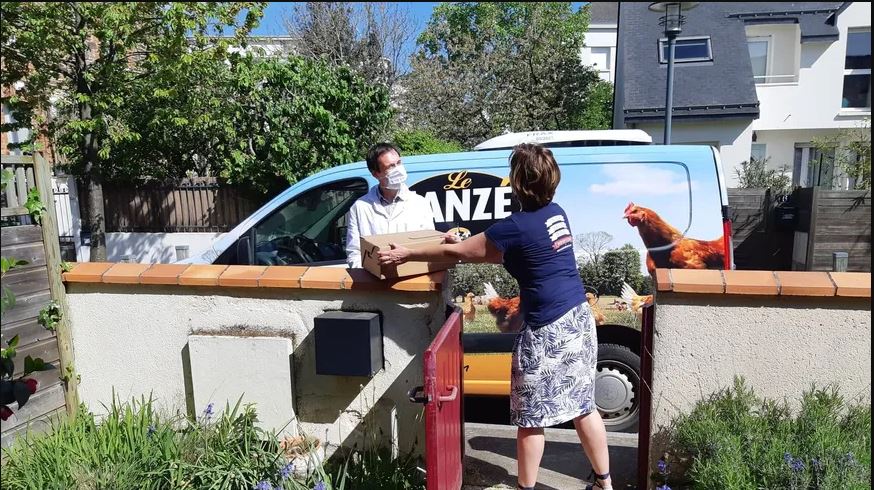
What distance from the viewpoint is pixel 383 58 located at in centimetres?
1998

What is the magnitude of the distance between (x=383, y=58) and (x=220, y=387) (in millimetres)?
18120

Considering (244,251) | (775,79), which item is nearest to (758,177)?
(775,79)

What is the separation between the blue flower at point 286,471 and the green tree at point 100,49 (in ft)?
22.6

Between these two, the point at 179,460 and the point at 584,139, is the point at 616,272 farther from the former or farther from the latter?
the point at 179,460

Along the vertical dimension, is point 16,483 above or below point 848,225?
below

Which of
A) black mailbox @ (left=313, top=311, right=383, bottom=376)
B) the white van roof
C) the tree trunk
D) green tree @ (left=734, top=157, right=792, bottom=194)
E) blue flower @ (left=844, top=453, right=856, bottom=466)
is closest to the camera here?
blue flower @ (left=844, top=453, right=856, bottom=466)

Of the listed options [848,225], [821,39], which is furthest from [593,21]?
[848,225]

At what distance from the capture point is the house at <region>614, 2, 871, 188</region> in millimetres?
15156

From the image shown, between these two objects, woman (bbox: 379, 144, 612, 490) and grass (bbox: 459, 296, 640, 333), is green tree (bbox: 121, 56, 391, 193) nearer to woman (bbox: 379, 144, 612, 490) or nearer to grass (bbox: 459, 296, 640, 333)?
grass (bbox: 459, 296, 640, 333)

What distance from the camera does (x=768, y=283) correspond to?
290 centimetres

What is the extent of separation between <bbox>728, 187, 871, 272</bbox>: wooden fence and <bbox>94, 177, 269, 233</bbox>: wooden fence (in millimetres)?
8318

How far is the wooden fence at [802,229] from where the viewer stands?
26.0 feet

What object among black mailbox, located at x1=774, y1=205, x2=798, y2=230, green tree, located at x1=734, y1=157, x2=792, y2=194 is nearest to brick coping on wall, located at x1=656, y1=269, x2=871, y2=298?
Result: black mailbox, located at x1=774, y1=205, x2=798, y2=230

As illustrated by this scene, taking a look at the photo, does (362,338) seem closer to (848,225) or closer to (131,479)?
(131,479)
